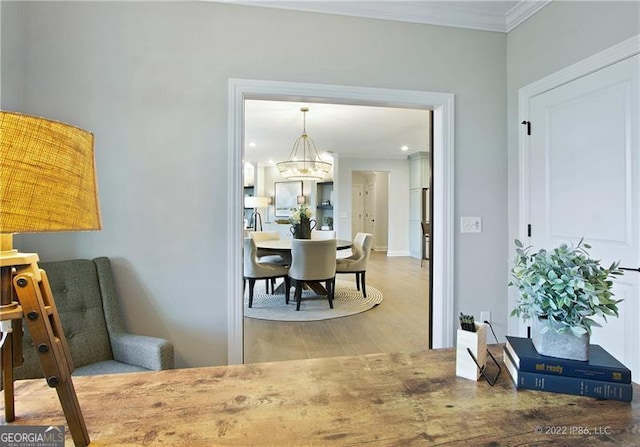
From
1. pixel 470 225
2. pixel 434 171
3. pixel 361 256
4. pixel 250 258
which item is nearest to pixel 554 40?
pixel 434 171

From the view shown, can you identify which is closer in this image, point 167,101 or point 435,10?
point 167,101

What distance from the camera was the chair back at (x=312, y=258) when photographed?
12.3ft

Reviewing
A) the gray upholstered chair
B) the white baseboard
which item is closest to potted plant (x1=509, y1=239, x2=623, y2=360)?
the gray upholstered chair

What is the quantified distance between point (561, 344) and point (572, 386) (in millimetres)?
111

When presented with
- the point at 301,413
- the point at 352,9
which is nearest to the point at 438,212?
the point at 352,9

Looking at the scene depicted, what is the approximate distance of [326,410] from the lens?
0.85 meters

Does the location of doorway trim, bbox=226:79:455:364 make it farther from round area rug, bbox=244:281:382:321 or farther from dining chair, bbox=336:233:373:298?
dining chair, bbox=336:233:373:298

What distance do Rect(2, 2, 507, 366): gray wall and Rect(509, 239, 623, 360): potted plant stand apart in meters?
1.71

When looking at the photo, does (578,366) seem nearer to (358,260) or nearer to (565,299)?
(565,299)

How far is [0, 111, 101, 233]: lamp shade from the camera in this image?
61cm

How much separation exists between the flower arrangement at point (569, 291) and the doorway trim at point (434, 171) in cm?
151

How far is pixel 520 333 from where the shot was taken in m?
2.46

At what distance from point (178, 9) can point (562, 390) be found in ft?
8.76

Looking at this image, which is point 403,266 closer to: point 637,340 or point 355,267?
point 355,267
